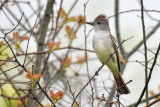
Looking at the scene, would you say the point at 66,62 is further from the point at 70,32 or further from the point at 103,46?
the point at 70,32

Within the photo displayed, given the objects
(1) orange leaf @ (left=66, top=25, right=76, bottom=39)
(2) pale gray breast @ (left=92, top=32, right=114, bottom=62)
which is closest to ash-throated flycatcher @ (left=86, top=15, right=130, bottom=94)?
(2) pale gray breast @ (left=92, top=32, right=114, bottom=62)

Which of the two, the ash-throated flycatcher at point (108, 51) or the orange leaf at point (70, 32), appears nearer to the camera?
the orange leaf at point (70, 32)

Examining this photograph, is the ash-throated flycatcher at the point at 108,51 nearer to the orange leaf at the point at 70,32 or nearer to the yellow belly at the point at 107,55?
the yellow belly at the point at 107,55

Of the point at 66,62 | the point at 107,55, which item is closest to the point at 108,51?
the point at 107,55

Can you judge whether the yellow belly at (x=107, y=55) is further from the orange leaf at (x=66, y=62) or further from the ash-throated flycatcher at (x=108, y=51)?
the orange leaf at (x=66, y=62)

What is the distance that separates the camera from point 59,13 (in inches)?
136

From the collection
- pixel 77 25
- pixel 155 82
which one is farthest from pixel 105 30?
pixel 155 82

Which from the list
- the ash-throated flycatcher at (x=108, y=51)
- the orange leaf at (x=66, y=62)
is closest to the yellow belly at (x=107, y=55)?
the ash-throated flycatcher at (x=108, y=51)

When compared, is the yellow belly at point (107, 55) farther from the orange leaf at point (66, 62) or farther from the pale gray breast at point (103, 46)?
the orange leaf at point (66, 62)

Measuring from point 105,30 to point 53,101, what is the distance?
216 cm

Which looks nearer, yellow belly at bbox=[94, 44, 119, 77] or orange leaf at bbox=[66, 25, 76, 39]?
orange leaf at bbox=[66, 25, 76, 39]

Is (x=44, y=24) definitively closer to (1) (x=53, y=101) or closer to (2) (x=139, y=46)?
(1) (x=53, y=101)

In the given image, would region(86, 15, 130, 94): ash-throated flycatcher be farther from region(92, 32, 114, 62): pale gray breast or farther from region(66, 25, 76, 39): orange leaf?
region(66, 25, 76, 39): orange leaf

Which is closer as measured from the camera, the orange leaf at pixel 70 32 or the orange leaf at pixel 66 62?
the orange leaf at pixel 70 32
